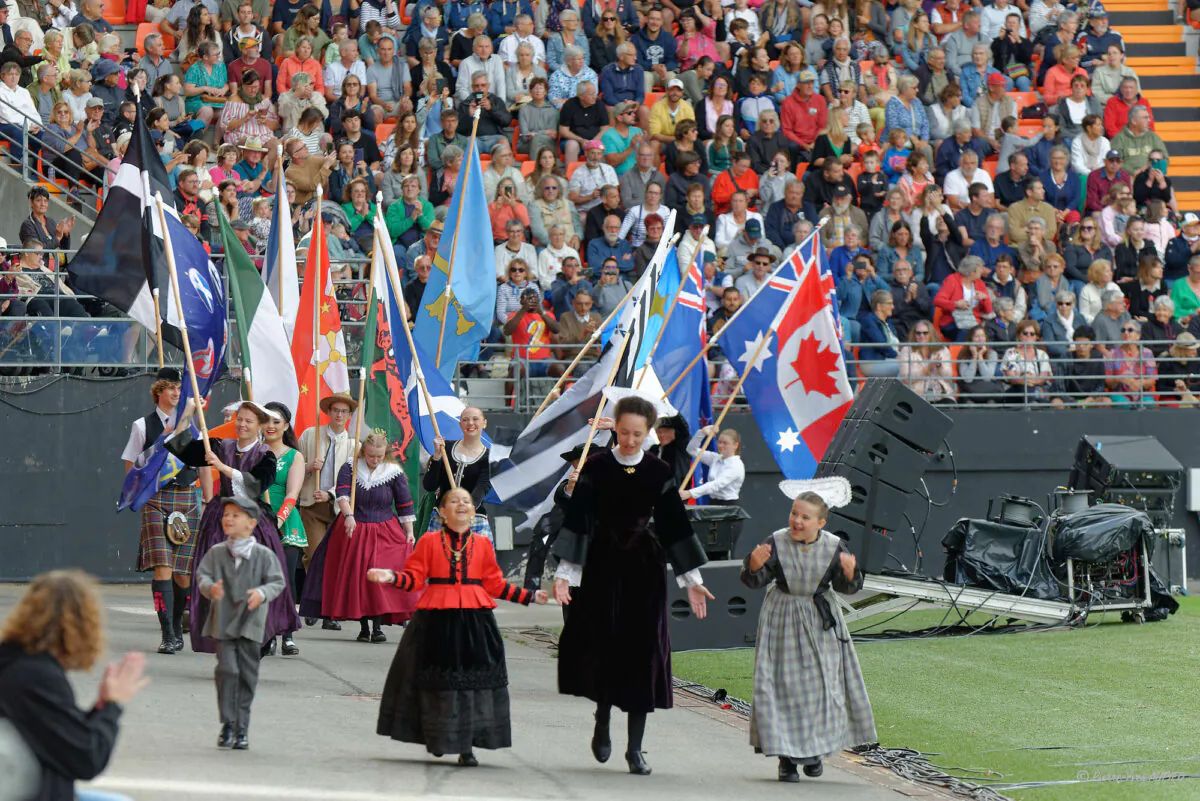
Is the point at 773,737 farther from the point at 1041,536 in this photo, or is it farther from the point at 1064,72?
the point at 1064,72

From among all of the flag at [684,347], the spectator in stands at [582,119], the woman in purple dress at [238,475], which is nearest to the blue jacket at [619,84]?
the spectator in stands at [582,119]

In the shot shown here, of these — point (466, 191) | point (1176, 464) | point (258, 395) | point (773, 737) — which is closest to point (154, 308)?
point (258, 395)

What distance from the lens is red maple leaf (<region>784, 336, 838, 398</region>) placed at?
14.1 metres

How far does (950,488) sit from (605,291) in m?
4.33

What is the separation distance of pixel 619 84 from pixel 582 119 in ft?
3.25

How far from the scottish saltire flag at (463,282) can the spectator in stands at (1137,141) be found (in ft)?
40.9

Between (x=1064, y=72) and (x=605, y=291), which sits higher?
(x=1064, y=72)

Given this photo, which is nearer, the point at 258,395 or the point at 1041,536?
the point at 258,395

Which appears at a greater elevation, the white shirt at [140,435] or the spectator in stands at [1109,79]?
the spectator in stands at [1109,79]

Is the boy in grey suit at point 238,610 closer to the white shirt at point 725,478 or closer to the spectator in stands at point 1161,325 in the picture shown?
the white shirt at point 725,478

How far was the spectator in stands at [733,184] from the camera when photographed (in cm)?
2153

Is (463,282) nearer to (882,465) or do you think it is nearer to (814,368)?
(814,368)

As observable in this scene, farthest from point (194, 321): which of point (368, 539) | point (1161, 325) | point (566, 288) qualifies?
point (1161, 325)

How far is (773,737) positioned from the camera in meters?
8.63
